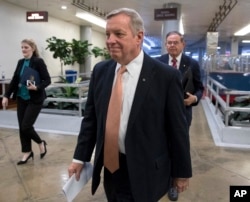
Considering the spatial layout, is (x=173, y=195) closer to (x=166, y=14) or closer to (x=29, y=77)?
(x=29, y=77)

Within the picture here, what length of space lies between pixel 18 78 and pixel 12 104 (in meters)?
5.41

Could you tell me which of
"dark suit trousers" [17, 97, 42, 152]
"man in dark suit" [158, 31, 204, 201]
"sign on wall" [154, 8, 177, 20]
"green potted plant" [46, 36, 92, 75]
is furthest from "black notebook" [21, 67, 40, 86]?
"green potted plant" [46, 36, 92, 75]

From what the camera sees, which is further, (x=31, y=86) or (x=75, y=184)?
(x=31, y=86)

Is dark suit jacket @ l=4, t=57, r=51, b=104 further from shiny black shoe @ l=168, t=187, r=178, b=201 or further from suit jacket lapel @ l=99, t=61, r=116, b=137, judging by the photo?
suit jacket lapel @ l=99, t=61, r=116, b=137

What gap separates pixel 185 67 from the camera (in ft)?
9.33

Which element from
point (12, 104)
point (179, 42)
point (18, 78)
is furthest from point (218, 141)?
point (12, 104)

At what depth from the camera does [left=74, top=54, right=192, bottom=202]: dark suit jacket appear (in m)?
1.49

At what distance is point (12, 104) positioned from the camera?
8.80 metres

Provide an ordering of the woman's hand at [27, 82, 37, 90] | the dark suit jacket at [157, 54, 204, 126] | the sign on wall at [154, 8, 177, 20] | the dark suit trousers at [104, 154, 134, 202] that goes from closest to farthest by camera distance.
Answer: the dark suit trousers at [104, 154, 134, 202]
the dark suit jacket at [157, 54, 204, 126]
the woman's hand at [27, 82, 37, 90]
the sign on wall at [154, 8, 177, 20]

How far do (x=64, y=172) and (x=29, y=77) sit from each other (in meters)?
1.19

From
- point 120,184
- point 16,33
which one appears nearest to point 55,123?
point 120,184

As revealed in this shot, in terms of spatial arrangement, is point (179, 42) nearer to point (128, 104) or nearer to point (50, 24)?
point (128, 104)

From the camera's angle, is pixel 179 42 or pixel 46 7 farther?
pixel 46 7

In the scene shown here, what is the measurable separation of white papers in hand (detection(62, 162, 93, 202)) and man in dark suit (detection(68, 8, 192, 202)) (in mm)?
119
